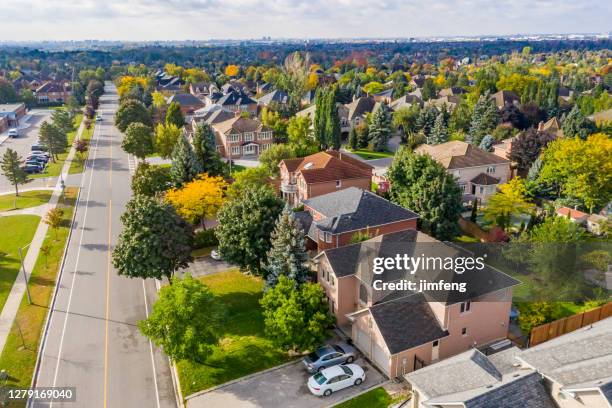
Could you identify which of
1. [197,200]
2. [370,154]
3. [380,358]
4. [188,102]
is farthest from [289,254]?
[188,102]

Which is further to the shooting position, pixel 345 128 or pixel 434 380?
→ pixel 345 128

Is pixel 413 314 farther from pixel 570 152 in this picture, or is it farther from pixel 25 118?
pixel 25 118

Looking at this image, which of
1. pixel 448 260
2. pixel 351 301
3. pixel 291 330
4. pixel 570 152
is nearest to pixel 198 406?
pixel 291 330

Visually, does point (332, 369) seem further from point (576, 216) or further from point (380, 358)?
point (576, 216)

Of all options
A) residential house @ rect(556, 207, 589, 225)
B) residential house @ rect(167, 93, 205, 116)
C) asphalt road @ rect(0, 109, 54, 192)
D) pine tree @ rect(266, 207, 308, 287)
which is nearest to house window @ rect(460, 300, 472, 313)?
pine tree @ rect(266, 207, 308, 287)

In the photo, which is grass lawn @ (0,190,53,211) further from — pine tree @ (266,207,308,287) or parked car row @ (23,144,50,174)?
pine tree @ (266,207,308,287)

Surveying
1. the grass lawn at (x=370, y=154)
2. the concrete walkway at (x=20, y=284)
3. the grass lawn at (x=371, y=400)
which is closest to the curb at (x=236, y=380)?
the grass lawn at (x=371, y=400)
